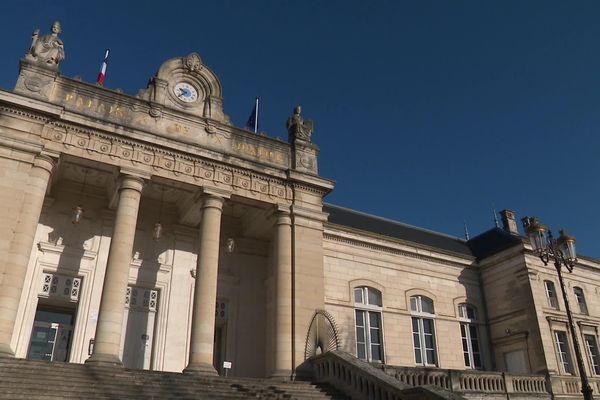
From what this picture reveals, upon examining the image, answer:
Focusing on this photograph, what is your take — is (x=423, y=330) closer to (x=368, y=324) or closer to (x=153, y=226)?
(x=368, y=324)

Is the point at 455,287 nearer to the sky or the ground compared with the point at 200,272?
nearer to the sky

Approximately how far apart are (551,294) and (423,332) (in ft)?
21.8

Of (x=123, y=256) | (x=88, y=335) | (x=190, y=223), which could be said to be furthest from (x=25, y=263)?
(x=190, y=223)

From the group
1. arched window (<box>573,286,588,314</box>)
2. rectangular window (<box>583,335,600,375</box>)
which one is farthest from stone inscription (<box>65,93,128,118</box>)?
rectangular window (<box>583,335,600,375</box>)

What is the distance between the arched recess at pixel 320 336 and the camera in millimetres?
18047

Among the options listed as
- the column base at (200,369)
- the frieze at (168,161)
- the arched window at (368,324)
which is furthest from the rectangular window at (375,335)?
the column base at (200,369)

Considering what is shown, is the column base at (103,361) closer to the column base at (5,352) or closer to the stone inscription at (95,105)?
the column base at (5,352)

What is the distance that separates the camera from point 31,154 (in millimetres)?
16094

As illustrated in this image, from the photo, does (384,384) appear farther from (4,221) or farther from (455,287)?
(455,287)

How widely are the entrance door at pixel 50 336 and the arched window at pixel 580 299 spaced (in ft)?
77.0

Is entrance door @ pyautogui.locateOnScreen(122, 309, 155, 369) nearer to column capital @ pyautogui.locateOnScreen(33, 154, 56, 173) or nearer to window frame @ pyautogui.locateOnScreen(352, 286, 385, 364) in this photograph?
column capital @ pyautogui.locateOnScreen(33, 154, 56, 173)

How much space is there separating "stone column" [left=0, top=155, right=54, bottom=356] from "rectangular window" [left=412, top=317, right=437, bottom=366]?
54.1 feet

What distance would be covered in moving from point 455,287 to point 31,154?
19886 millimetres

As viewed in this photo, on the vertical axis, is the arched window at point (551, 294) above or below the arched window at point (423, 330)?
above
